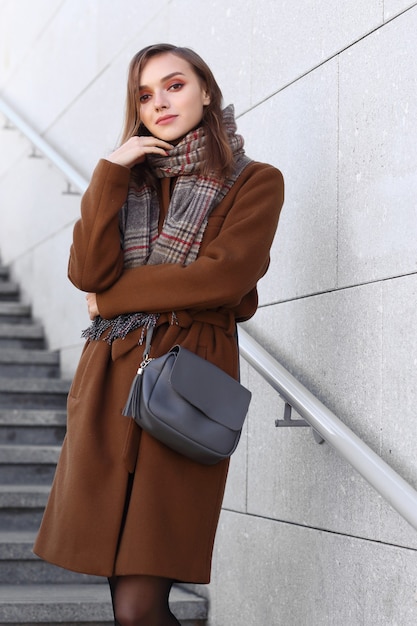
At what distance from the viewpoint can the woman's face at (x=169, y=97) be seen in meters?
2.17

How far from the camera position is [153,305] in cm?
202

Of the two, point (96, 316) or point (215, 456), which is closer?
point (215, 456)

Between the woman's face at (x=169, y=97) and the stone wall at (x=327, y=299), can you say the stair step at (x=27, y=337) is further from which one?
the woman's face at (x=169, y=97)

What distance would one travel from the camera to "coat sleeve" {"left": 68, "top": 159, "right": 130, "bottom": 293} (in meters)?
2.04

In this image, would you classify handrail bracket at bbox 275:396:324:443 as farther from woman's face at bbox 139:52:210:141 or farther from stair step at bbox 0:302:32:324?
stair step at bbox 0:302:32:324

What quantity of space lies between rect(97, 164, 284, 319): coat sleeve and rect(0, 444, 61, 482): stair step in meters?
1.94

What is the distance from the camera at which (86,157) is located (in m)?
4.74

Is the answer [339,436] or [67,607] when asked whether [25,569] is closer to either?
[67,607]

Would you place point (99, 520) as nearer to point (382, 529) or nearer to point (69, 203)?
point (382, 529)

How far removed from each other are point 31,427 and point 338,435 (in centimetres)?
236

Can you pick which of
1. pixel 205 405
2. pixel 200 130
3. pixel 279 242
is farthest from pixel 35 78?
pixel 205 405

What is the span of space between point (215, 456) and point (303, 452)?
0.63 m

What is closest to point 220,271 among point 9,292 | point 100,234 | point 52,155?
point 100,234

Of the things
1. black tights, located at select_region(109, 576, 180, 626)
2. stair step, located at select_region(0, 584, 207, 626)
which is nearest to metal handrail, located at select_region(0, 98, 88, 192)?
stair step, located at select_region(0, 584, 207, 626)
